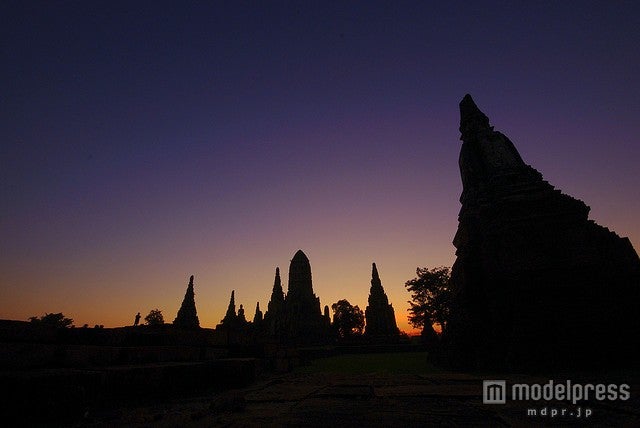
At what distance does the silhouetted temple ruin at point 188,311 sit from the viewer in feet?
103

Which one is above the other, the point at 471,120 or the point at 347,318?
the point at 471,120

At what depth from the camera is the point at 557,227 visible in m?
8.43

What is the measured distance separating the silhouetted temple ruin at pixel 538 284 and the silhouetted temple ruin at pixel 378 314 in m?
22.7

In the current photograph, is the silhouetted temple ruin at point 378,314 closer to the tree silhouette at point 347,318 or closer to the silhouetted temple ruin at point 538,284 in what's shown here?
the tree silhouette at point 347,318

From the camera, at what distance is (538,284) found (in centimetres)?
746

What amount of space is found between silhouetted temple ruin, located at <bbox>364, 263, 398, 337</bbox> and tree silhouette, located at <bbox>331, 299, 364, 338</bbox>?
1642 cm

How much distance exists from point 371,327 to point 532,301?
2625cm

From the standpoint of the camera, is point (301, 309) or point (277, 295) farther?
point (277, 295)

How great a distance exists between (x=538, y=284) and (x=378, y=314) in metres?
26.6

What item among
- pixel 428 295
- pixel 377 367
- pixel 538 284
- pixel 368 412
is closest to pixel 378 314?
pixel 428 295
